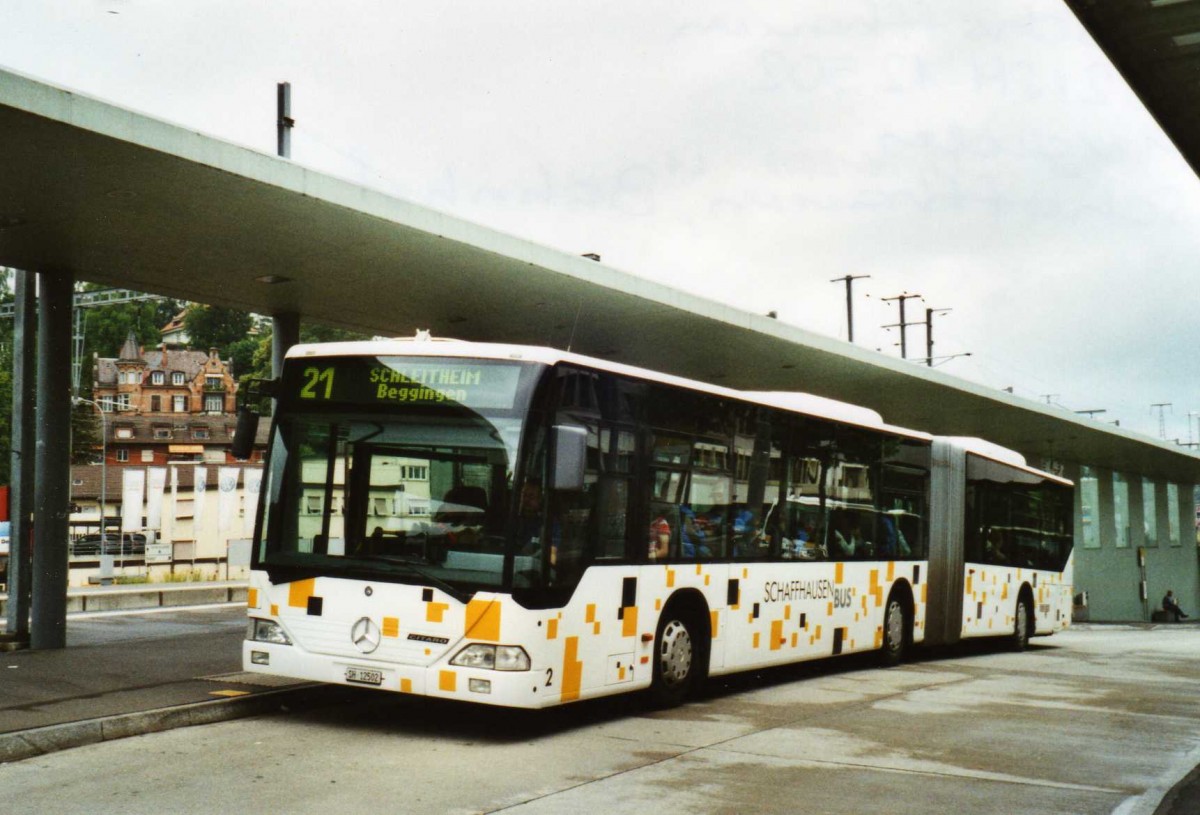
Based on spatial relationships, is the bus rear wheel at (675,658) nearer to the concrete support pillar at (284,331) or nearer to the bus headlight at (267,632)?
the bus headlight at (267,632)

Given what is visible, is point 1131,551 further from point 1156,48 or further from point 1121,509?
point 1156,48

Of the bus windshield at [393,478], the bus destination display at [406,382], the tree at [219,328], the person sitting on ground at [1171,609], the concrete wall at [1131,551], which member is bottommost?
the person sitting on ground at [1171,609]

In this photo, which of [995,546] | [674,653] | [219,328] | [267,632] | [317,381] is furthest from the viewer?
[219,328]

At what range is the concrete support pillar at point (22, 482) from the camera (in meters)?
13.6

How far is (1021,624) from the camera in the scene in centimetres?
2172

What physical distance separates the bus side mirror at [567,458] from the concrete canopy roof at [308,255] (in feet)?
12.0

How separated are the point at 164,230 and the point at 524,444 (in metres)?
5.39

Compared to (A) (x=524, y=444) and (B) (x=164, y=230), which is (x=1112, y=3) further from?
(B) (x=164, y=230)

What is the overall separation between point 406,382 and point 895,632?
29.9 ft

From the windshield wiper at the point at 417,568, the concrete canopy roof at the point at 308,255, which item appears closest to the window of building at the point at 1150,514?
the concrete canopy roof at the point at 308,255

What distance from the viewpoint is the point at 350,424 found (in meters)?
10.1

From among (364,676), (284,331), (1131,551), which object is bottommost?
(1131,551)

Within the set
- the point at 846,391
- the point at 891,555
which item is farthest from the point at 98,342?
the point at 891,555

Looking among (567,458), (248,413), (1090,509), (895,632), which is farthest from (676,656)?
(1090,509)
